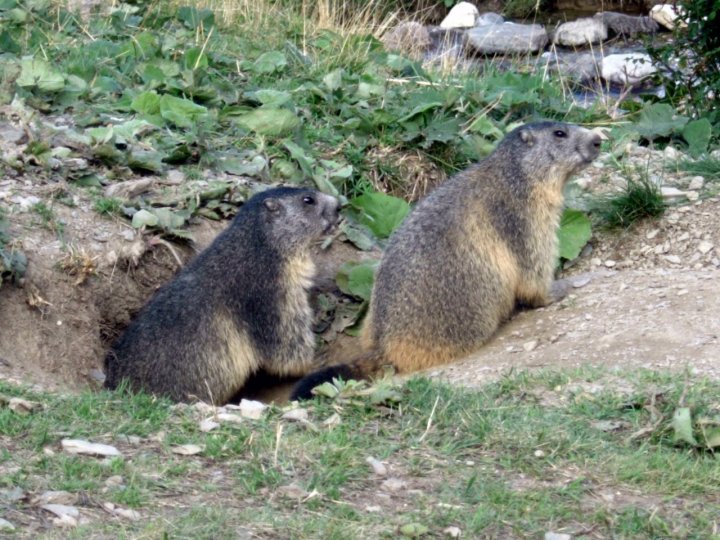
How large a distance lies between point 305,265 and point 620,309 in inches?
81.3

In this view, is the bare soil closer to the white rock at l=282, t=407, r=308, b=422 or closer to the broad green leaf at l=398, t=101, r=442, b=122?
the white rock at l=282, t=407, r=308, b=422

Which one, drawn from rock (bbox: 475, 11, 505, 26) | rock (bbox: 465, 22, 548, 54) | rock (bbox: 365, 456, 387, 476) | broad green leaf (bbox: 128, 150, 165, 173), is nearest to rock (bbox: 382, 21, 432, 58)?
rock (bbox: 465, 22, 548, 54)

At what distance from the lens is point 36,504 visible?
13.4 feet

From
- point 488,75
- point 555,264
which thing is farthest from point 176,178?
point 488,75

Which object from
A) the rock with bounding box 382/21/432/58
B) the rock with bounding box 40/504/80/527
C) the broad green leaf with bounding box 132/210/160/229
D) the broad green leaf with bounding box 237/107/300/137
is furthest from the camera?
the rock with bounding box 382/21/432/58

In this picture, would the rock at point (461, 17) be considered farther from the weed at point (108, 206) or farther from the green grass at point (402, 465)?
the green grass at point (402, 465)

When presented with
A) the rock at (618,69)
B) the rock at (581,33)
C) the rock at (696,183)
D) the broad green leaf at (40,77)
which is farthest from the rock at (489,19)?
the broad green leaf at (40,77)

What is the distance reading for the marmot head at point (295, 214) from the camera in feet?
23.6

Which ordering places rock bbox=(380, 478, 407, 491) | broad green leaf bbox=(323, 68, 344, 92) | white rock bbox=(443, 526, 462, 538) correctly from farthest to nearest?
broad green leaf bbox=(323, 68, 344, 92) < rock bbox=(380, 478, 407, 491) < white rock bbox=(443, 526, 462, 538)

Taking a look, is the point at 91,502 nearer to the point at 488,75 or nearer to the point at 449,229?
the point at 449,229

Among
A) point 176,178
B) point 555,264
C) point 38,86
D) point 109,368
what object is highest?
point 38,86

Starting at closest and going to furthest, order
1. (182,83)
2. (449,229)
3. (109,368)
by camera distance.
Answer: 1. (109,368)
2. (449,229)
3. (182,83)

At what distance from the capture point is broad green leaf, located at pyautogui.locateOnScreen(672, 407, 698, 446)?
4855mm

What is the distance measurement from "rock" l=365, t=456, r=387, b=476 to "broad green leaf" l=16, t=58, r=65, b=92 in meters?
5.08
